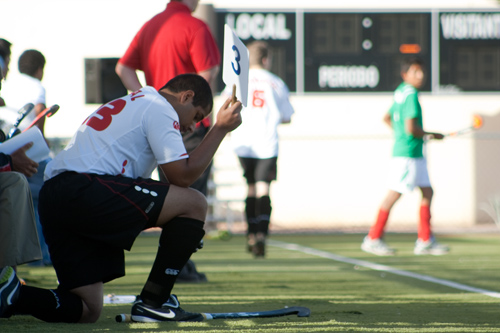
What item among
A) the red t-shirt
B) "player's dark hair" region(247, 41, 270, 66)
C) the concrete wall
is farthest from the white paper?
the concrete wall

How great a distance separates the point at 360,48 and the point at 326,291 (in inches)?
356

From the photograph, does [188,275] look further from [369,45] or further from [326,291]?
[369,45]

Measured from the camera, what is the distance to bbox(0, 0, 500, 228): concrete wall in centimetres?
1398

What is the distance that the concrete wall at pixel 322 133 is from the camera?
14.0 meters

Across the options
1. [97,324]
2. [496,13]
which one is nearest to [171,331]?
[97,324]

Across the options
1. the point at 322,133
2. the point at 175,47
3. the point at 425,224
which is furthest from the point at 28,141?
the point at 322,133

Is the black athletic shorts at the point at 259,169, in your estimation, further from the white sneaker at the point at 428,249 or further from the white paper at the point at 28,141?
the white paper at the point at 28,141

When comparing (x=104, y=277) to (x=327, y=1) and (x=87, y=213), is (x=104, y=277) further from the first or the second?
(x=327, y=1)

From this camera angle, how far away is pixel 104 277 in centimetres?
383

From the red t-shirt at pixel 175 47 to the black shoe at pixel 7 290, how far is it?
2178 millimetres

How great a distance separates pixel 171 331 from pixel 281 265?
3764mm

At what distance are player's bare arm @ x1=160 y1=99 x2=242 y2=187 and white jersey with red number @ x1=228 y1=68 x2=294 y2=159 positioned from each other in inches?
157

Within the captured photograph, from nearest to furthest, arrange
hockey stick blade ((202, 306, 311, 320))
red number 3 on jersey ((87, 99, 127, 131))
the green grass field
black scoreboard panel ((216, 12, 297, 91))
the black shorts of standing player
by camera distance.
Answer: the green grass field
red number 3 on jersey ((87, 99, 127, 131))
hockey stick blade ((202, 306, 311, 320))
the black shorts of standing player
black scoreboard panel ((216, 12, 297, 91))

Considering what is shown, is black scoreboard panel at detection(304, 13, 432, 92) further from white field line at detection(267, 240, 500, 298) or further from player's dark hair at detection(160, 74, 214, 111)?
player's dark hair at detection(160, 74, 214, 111)
